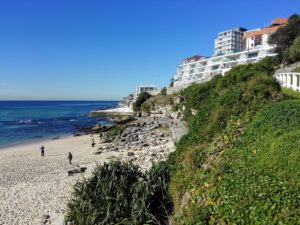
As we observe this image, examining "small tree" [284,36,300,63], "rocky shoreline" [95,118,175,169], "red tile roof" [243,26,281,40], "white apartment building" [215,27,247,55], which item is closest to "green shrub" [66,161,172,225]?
"rocky shoreline" [95,118,175,169]

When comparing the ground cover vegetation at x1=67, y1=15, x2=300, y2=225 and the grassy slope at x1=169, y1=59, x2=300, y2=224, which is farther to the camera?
the ground cover vegetation at x1=67, y1=15, x2=300, y2=225

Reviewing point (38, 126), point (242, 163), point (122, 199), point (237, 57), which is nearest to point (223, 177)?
point (242, 163)

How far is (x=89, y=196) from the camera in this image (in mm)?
9398

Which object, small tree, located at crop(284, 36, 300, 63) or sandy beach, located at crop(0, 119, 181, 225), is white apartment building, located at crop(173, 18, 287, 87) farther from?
sandy beach, located at crop(0, 119, 181, 225)

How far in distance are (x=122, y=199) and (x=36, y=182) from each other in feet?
36.8

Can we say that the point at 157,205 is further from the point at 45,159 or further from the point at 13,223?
the point at 45,159

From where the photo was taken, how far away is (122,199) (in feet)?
28.7

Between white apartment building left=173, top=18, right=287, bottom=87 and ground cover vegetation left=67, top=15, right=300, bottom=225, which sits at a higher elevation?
white apartment building left=173, top=18, right=287, bottom=87

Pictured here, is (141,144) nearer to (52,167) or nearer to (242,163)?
(52,167)

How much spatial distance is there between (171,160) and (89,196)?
382 centimetres

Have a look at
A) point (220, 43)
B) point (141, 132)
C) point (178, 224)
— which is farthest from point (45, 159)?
point (220, 43)

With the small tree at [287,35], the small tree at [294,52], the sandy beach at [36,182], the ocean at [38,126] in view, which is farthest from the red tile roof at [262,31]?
the sandy beach at [36,182]

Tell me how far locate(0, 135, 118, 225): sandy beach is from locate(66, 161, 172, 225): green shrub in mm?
3245

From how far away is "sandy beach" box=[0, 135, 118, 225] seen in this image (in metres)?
12.7
